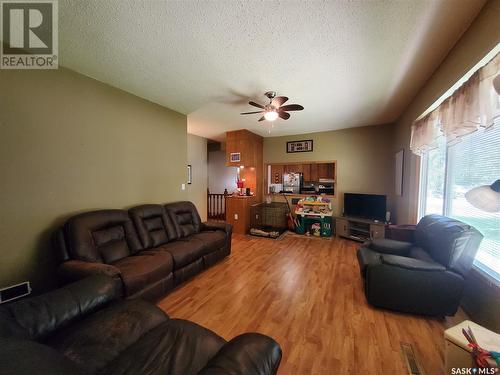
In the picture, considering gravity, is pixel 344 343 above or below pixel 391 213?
below

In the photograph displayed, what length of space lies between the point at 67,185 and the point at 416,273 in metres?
3.73

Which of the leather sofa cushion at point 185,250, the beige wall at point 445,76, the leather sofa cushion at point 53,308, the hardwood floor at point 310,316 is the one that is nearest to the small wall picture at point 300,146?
the beige wall at point 445,76

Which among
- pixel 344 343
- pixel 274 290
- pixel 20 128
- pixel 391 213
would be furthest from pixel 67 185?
pixel 391 213

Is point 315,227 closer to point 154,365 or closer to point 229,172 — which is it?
point 229,172

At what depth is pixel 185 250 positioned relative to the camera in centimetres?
247

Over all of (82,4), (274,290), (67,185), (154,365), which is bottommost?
(274,290)

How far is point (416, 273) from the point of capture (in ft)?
5.98

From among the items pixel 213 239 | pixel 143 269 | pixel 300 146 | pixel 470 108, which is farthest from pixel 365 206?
pixel 143 269

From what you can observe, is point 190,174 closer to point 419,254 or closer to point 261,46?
point 261,46

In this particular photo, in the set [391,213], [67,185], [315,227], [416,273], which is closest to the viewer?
[416,273]

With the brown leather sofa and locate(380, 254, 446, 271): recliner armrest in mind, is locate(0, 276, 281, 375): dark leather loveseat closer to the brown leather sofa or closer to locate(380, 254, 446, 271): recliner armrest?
the brown leather sofa

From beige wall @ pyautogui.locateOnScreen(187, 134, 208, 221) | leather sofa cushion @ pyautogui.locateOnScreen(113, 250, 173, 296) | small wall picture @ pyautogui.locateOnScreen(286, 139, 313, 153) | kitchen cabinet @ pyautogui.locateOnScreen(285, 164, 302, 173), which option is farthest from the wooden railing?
leather sofa cushion @ pyautogui.locateOnScreen(113, 250, 173, 296)

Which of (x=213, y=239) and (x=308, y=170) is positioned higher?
(x=308, y=170)

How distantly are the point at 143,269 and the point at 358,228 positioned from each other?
415cm
